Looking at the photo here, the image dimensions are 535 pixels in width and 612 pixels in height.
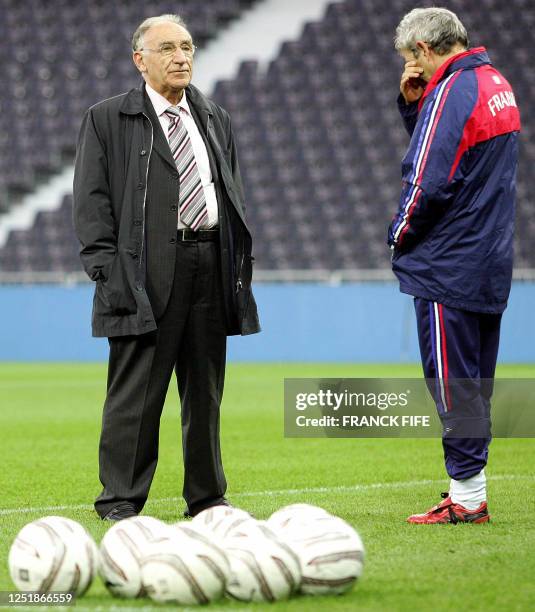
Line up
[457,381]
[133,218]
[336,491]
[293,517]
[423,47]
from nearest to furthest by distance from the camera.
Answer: [293,517] → [457,381] → [423,47] → [133,218] → [336,491]

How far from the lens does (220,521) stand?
3559mm

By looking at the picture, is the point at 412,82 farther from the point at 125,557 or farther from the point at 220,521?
the point at 125,557

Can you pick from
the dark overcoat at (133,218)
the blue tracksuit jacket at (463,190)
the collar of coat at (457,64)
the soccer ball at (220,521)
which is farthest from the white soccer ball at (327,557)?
the collar of coat at (457,64)

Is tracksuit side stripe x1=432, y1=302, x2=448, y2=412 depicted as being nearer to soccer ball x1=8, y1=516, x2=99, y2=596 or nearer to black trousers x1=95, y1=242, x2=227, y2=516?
black trousers x1=95, y1=242, x2=227, y2=516

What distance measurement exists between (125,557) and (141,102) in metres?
2.35

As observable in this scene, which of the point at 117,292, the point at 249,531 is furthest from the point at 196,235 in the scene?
the point at 249,531

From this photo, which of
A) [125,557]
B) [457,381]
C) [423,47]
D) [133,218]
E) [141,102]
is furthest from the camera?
[141,102]

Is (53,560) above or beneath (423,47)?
beneath

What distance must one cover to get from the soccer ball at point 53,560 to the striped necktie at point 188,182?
1.91 metres

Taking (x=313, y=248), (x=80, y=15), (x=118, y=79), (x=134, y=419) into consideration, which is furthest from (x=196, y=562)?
(x=80, y=15)

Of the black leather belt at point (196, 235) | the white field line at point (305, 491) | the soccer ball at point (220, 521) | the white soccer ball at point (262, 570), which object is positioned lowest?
the white field line at point (305, 491)

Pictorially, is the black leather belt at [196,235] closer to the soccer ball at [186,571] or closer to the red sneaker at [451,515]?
the red sneaker at [451,515]

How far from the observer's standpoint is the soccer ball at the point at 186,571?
3.20 meters

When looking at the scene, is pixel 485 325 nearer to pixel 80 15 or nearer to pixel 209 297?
pixel 209 297
